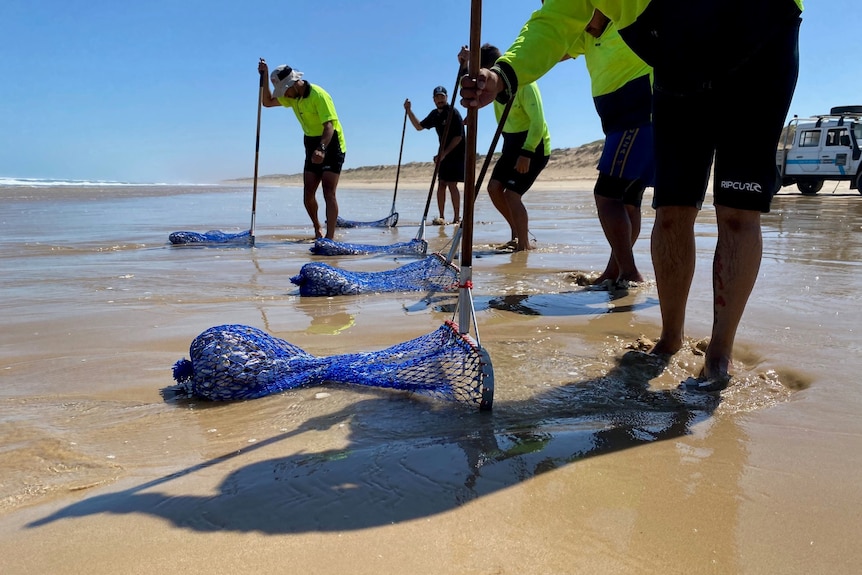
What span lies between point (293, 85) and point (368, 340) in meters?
5.60

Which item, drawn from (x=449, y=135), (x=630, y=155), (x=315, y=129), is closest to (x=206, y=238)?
(x=315, y=129)

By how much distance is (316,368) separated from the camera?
2.30 m

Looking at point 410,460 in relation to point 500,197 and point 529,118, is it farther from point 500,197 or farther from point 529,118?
point 500,197

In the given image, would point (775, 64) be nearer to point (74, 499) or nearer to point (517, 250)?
point (74, 499)

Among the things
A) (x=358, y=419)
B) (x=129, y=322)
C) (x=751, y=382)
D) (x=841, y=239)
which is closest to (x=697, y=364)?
(x=751, y=382)

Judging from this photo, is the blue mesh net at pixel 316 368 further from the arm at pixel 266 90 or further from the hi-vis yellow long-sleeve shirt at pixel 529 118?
the arm at pixel 266 90

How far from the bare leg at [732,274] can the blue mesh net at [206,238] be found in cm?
607

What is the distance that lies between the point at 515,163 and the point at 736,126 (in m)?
4.11

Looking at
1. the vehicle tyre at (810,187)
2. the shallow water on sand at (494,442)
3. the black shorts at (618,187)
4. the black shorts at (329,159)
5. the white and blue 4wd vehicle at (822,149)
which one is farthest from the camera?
the vehicle tyre at (810,187)

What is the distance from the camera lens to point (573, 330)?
3.03 meters

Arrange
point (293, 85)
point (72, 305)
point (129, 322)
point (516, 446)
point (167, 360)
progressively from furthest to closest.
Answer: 1. point (293, 85)
2. point (72, 305)
3. point (129, 322)
4. point (167, 360)
5. point (516, 446)

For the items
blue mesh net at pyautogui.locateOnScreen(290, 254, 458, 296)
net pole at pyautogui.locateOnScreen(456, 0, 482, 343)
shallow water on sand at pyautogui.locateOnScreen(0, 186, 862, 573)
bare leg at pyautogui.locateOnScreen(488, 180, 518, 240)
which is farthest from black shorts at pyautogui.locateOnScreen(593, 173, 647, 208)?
net pole at pyautogui.locateOnScreen(456, 0, 482, 343)

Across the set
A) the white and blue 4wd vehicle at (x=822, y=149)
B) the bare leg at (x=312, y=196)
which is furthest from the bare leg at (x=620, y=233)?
the white and blue 4wd vehicle at (x=822, y=149)

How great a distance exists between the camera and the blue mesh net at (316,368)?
2066mm
